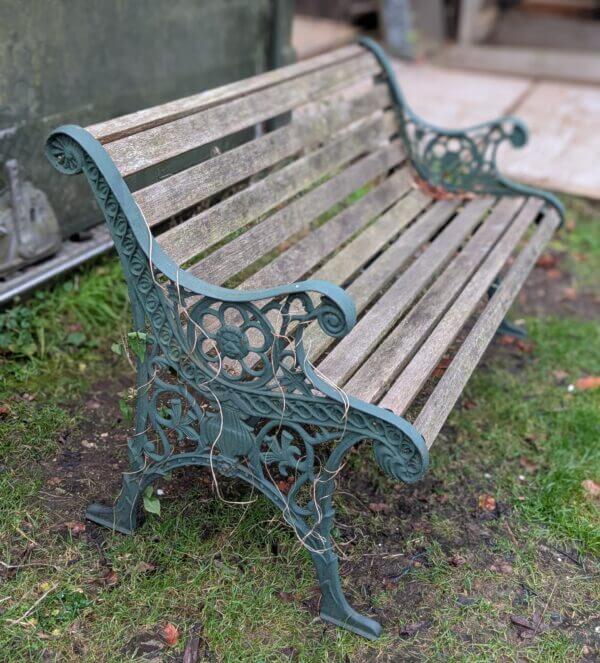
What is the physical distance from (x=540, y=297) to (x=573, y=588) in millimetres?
2243

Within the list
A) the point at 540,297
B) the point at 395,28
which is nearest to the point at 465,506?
the point at 540,297

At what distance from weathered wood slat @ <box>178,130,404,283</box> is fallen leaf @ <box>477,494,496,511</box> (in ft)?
3.92

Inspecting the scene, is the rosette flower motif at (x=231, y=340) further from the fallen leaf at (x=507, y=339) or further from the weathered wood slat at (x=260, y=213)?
the fallen leaf at (x=507, y=339)

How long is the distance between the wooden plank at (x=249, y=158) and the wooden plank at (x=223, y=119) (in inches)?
2.5

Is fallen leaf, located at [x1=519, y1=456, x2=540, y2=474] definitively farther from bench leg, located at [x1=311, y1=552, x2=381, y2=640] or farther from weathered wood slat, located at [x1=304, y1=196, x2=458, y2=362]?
bench leg, located at [x1=311, y1=552, x2=381, y2=640]

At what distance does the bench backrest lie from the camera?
2432mm

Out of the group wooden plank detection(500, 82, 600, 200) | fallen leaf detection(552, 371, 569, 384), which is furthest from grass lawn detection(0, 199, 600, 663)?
wooden plank detection(500, 82, 600, 200)

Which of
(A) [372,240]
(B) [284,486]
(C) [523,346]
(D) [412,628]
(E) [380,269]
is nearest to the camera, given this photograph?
(D) [412,628]

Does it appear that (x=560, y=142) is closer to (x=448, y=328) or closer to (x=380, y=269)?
(x=380, y=269)

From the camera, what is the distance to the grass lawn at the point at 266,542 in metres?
2.44

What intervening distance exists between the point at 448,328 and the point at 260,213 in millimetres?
748

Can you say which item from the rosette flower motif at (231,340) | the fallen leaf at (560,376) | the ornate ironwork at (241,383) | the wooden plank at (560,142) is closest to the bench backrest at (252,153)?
the ornate ironwork at (241,383)

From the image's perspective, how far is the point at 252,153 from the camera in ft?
9.39

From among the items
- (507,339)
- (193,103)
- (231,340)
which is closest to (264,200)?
(193,103)
